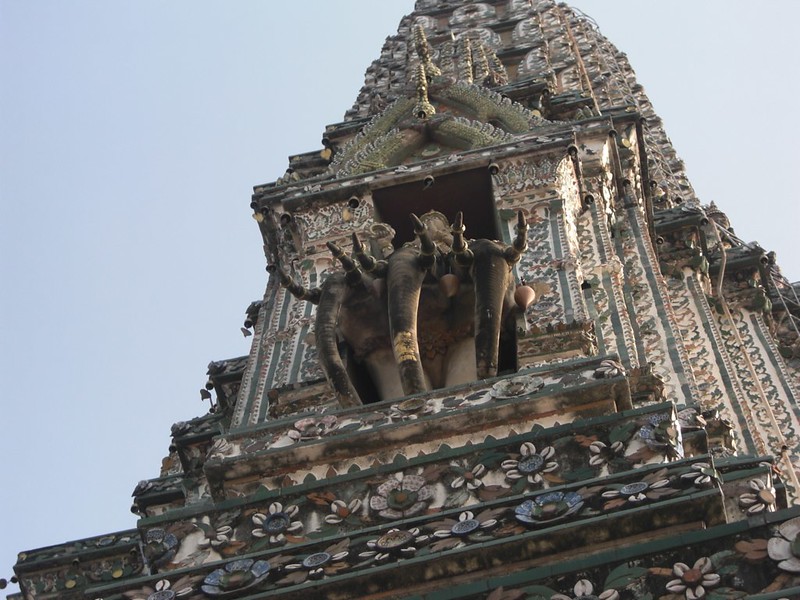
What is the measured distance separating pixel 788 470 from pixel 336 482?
4.58 m

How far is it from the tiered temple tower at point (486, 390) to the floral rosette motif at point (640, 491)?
0.6 inches

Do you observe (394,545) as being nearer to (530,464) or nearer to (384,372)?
(530,464)

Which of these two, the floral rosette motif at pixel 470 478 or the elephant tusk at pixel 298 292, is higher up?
the elephant tusk at pixel 298 292

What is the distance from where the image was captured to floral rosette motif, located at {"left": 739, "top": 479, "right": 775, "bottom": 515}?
7195 mm

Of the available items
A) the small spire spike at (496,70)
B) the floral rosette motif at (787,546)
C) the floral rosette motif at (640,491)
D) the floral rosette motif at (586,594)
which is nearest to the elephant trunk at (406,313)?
the floral rosette motif at (640,491)

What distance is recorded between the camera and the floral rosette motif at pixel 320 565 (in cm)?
727

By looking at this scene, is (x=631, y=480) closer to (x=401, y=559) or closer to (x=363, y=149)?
(x=401, y=559)

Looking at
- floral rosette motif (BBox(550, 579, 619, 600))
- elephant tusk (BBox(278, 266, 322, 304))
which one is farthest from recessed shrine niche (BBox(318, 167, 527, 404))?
floral rosette motif (BBox(550, 579, 619, 600))

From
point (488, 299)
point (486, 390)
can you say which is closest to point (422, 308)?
point (488, 299)

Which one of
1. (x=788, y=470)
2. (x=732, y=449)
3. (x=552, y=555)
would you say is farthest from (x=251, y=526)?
(x=788, y=470)

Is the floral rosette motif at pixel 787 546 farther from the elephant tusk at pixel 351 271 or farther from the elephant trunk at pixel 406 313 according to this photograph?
the elephant tusk at pixel 351 271

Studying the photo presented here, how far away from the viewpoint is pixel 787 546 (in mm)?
6387

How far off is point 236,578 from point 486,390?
2.09 metres

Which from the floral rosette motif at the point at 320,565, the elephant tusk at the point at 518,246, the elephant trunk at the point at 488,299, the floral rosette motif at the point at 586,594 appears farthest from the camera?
the elephant tusk at the point at 518,246
